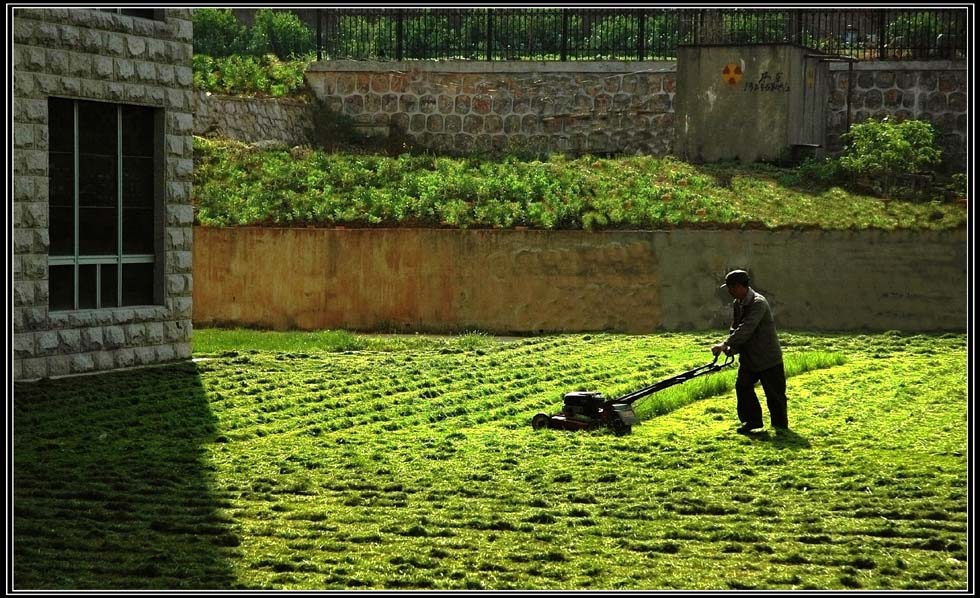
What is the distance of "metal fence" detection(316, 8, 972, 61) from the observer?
32.0 m

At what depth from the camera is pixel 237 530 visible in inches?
393

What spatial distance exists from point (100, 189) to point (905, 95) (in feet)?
62.9

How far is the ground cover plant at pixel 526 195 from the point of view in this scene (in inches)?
991

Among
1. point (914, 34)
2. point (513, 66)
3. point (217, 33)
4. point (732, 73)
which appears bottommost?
point (732, 73)

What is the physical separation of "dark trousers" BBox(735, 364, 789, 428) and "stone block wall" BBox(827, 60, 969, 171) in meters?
18.0

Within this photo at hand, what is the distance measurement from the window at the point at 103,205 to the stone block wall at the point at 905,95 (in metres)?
17.1

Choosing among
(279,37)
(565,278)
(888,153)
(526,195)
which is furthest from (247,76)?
(888,153)

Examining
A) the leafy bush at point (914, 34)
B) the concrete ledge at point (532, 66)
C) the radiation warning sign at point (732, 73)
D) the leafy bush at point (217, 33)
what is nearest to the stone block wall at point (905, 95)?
the leafy bush at point (914, 34)

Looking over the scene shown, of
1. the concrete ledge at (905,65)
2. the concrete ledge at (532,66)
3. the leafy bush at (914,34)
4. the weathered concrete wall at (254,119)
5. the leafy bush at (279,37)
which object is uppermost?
the leafy bush at (279,37)

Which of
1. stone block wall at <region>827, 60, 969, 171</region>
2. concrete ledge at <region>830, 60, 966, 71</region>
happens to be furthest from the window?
concrete ledge at <region>830, 60, 966, 71</region>

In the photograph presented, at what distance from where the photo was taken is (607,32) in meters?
33.7

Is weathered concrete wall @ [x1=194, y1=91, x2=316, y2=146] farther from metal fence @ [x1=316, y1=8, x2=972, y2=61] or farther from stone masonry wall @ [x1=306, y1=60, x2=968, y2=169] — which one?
metal fence @ [x1=316, y1=8, x2=972, y2=61]

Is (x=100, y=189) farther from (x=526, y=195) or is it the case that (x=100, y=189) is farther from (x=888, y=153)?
(x=888, y=153)

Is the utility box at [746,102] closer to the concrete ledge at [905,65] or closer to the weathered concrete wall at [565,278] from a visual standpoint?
the concrete ledge at [905,65]
